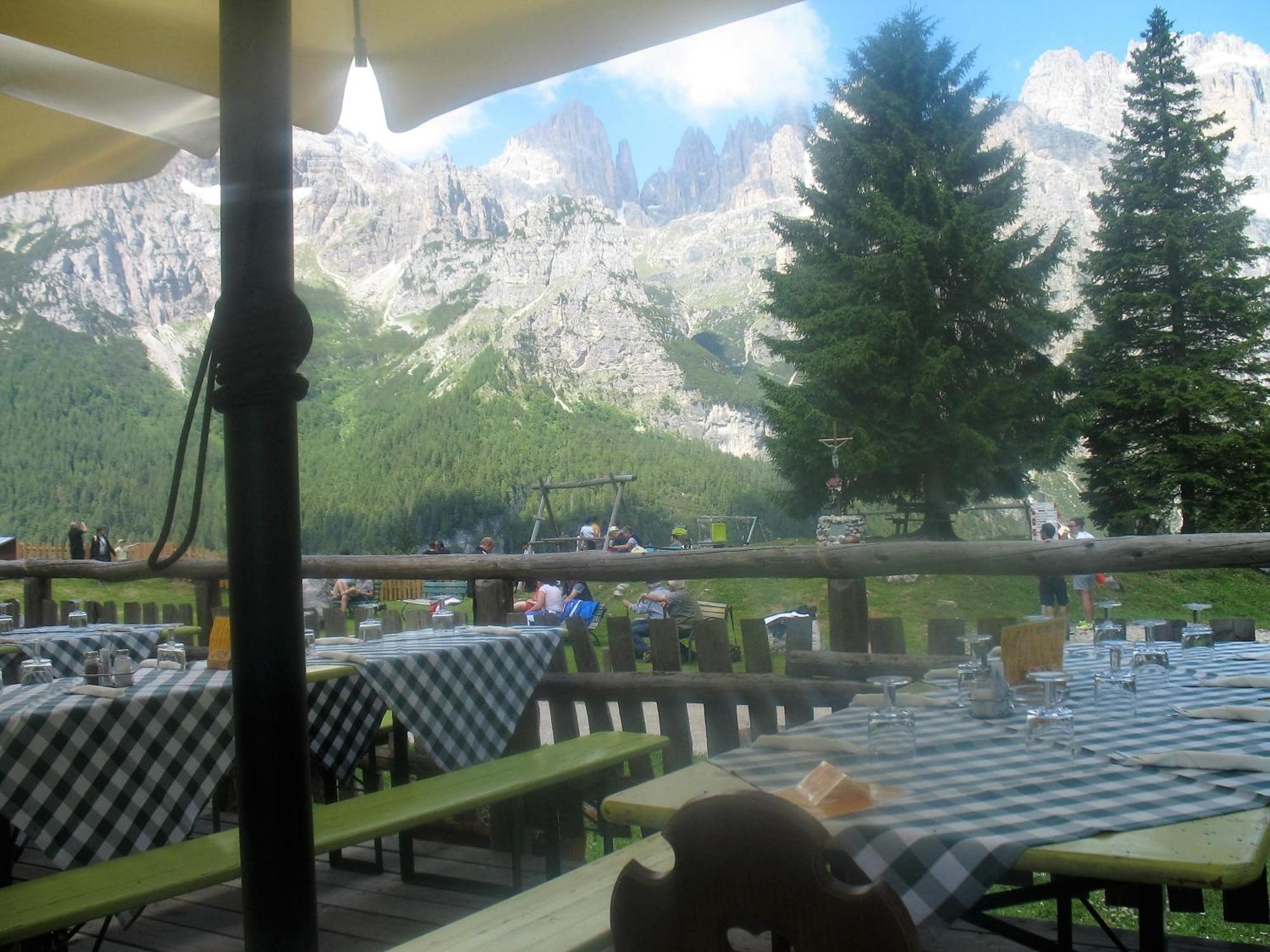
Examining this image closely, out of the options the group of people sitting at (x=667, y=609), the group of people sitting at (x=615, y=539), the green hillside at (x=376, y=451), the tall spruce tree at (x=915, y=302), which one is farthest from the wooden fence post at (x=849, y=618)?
the green hillside at (x=376, y=451)

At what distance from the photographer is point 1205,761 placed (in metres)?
1.44

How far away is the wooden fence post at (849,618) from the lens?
3205 millimetres

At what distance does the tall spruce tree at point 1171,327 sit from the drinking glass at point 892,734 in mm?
27406

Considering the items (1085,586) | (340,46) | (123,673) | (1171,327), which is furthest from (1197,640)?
(1171,327)

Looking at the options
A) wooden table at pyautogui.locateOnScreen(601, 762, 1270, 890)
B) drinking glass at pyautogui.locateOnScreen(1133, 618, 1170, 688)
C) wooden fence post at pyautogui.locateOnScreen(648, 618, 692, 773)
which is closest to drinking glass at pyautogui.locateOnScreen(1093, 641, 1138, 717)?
drinking glass at pyautogui.locateOnScreen(1133, 618, 1170, 688)

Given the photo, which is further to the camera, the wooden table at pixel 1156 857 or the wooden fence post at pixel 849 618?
the wooden fence post at pixel 849 618

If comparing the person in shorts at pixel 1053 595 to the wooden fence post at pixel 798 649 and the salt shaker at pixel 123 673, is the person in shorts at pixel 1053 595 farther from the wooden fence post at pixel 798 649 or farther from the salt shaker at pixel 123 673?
the salt shaker at pixel 123 673

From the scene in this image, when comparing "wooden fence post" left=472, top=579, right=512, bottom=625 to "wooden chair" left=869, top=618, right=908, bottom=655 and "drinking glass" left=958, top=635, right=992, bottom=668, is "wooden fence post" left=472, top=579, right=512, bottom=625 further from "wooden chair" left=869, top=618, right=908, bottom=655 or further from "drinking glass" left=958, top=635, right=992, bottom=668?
"drinking glass" left=958, top=635, right=992, bottom=668

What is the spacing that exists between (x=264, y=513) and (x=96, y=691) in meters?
2.04

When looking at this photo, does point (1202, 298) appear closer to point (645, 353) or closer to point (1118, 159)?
point (1118, 159)

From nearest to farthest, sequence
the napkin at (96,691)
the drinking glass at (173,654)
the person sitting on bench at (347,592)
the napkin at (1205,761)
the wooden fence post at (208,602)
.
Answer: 1. the napkin at (1205,761)
2. the napkin at (96,691)
3. the drinking glass at (173,654)
4. the wooden fence post at (208,602)
5. the person sitting on bench at (347,592)

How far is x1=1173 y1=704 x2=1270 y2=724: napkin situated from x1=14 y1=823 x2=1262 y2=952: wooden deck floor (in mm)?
706

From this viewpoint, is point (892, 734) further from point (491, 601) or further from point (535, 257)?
point (535, 257)

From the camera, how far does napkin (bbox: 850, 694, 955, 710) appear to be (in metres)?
1.95
